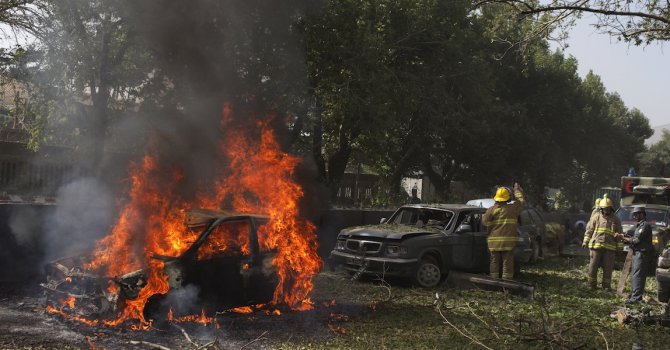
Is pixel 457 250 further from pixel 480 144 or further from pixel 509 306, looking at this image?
pixel 480 144

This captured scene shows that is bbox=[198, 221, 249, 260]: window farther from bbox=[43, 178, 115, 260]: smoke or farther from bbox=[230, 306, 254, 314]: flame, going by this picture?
bbox=[43, 178, 115, 260]: smoke

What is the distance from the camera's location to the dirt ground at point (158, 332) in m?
6.08

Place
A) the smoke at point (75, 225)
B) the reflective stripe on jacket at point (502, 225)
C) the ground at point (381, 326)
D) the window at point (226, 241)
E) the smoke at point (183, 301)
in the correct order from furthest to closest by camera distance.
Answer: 1. the reflective stripe on jacket at point (502, 225)
2. the smoke at point (75, 225)
3. the window at point (226, 241)
4. the smoke at point (183, 301)
5. the ground at point (381, 326)

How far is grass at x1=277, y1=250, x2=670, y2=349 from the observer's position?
6.70m

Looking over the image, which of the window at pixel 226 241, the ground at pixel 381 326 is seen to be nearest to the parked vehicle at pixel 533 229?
the ground at pixel 381 326

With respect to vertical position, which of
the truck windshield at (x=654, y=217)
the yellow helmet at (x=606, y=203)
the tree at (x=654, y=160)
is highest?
the tree at (x=654, y=160)

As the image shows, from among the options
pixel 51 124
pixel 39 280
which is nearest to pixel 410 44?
pixel 51 124

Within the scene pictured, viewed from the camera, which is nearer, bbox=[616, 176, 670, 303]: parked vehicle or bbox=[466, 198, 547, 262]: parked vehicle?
bbox=[466, 198, 547, 262]: parked vehicle

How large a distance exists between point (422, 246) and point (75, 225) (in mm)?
6480

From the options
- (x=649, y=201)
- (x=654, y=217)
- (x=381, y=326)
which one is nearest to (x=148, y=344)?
(x=381, y=326)

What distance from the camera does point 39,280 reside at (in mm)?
9750

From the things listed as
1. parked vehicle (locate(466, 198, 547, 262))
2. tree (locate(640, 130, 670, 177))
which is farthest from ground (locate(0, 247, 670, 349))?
tree (locate(640, 130, 670, 177))

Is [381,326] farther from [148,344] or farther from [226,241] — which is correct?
[148,344]

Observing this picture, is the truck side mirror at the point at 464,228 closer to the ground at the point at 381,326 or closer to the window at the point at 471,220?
the window at the point at 471,220
